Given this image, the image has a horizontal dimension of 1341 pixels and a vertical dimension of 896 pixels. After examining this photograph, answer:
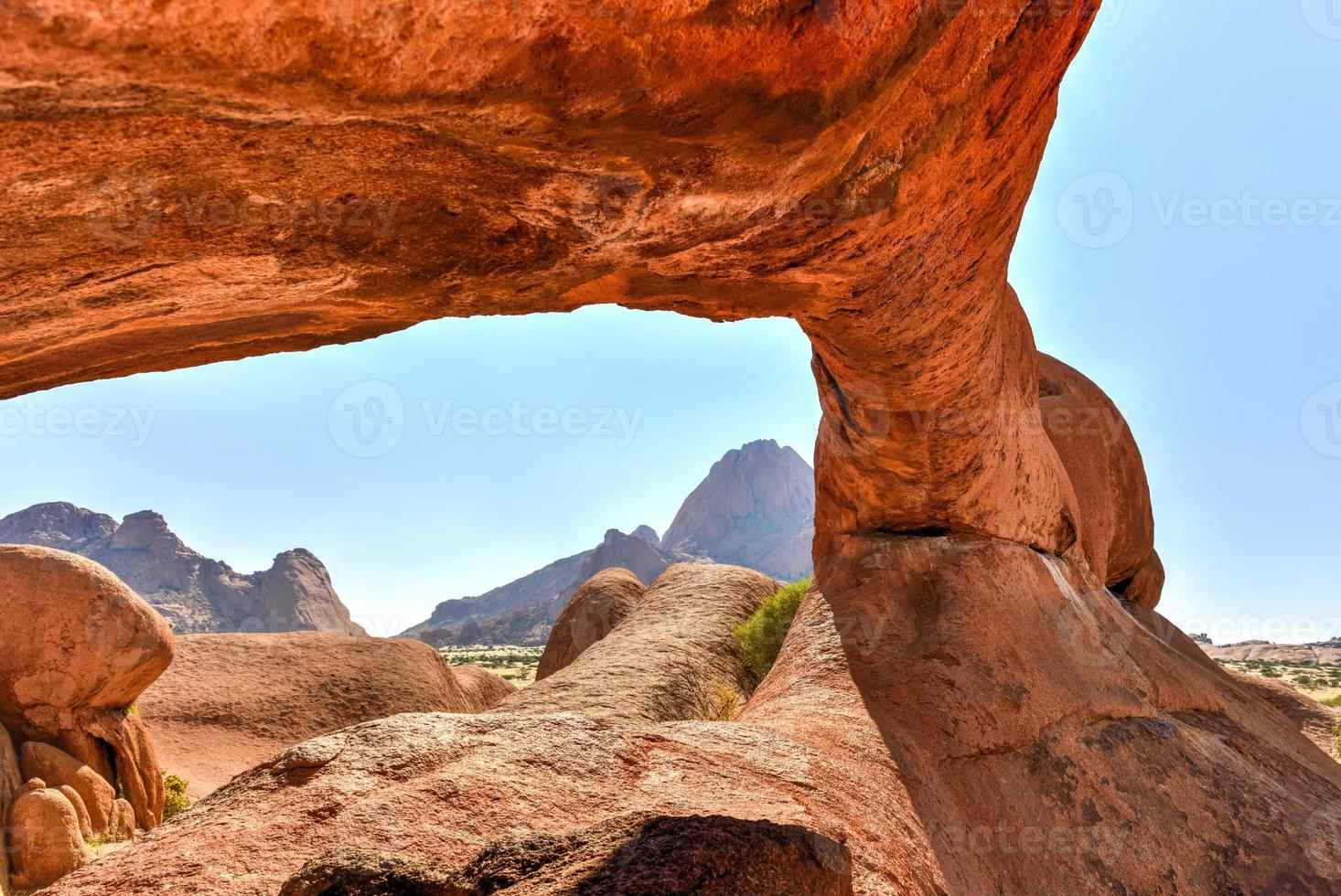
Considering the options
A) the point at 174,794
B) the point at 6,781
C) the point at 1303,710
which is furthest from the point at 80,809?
the point at 1303,710

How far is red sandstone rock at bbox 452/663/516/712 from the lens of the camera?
1802cm

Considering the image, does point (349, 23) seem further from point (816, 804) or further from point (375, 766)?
point (816, 804)

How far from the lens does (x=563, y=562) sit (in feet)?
343

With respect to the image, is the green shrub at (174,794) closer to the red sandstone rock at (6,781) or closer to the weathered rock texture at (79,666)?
the weathered rock texture at (79,666)

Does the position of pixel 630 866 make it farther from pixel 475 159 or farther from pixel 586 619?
pixel 586 619

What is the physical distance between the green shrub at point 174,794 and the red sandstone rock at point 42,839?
2.24 meters

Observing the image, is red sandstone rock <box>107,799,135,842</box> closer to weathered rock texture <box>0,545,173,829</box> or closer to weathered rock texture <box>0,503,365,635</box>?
weathered rock texture <box>0,545,173,829</box>

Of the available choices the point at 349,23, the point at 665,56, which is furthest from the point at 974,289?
the point at 349,23

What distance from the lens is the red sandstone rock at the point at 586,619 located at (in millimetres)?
17828

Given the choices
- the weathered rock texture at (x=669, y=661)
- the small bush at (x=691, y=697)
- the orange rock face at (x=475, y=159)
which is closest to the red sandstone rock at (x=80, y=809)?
the weathered rock texture at (x=669, y=661)

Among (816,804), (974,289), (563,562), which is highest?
(563,562)

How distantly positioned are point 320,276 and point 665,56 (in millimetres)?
1630

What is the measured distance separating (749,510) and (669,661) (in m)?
103

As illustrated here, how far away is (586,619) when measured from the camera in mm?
18094
